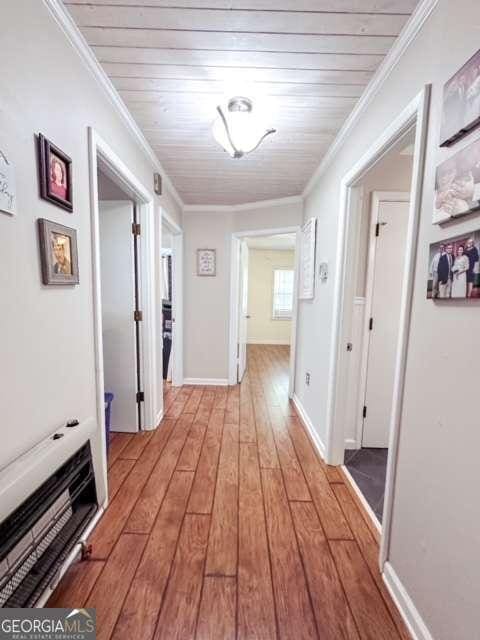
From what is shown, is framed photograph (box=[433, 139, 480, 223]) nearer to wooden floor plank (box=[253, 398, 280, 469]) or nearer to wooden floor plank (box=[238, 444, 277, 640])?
wooden floor plank (box=[238, 444, 277, 640])

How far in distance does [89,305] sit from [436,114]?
1.66m

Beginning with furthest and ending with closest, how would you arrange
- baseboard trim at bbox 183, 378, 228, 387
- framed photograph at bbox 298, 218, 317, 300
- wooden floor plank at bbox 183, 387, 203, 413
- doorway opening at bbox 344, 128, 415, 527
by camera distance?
baseboard trim at bbox 183, 378, 228, 387, wooden floor plank at bbox 183, 387, 203, 413, framed photograph at bbox 298, 218, 317, 300, doorway opening at bbox 344, 128, 415, 527

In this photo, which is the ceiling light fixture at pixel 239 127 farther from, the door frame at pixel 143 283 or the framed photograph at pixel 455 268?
the framed photograph at pixel 455 268

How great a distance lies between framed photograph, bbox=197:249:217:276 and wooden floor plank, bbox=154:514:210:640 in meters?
2.65

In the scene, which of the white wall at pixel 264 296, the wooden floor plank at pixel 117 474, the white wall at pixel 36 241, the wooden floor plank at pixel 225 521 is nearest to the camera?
the white wall at pixel 36 241

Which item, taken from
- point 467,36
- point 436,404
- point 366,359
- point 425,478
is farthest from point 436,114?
point 366,359

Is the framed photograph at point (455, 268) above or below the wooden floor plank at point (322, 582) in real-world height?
above

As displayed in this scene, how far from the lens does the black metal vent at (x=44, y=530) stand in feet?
2.81

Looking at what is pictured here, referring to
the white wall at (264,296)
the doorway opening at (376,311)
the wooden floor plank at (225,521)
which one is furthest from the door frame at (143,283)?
the white wall at (264,296)

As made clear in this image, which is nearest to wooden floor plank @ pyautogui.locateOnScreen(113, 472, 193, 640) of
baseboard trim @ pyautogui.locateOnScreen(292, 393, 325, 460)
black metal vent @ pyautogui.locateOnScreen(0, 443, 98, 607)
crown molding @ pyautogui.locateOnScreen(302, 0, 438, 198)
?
black metal vent @ pyautogui.locateOnScreen(0, 443, 98, 607)

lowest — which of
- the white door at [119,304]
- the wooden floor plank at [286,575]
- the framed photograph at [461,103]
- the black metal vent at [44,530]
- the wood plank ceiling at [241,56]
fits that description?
the wooden floor plank at [286,575]

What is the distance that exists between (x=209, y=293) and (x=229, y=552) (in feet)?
8.84

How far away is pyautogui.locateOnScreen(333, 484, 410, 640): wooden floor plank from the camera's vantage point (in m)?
1.07

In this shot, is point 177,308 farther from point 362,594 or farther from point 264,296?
point 264,296
